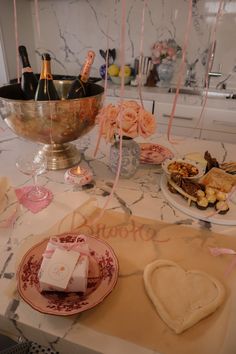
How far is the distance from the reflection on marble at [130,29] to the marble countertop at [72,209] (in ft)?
4.87

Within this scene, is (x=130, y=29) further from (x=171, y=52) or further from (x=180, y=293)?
(x=180, y=293)

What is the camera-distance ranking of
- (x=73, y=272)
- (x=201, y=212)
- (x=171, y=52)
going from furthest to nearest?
(x=171, y=52), (x=201, y=212), (x=73, y=272)

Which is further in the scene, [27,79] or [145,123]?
[27,79]

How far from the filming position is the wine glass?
77 centimetres

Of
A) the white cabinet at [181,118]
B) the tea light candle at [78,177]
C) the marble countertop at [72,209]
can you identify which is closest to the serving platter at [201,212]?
the marble countertop at [72,209]

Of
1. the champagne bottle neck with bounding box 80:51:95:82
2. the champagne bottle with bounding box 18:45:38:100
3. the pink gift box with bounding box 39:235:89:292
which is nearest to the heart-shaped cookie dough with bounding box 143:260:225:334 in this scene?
the pink gift box with bounding box 39:235:89:292

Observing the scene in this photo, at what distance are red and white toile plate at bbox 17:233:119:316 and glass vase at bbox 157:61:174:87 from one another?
209 cm

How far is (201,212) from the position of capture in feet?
2.30

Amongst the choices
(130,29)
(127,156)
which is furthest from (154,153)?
(130,29)

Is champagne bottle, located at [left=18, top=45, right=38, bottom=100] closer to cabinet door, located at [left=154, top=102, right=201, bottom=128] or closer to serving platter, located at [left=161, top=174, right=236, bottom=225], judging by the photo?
serving platter, located at [left=161, top=174, right=236, bottom=225]

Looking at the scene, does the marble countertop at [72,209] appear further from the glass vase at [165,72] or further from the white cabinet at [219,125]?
the glass vase at [165,72]

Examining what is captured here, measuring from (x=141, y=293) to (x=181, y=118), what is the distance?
1.78 m

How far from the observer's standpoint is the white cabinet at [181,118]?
2006 millimetres

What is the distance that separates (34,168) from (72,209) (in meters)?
0.22
